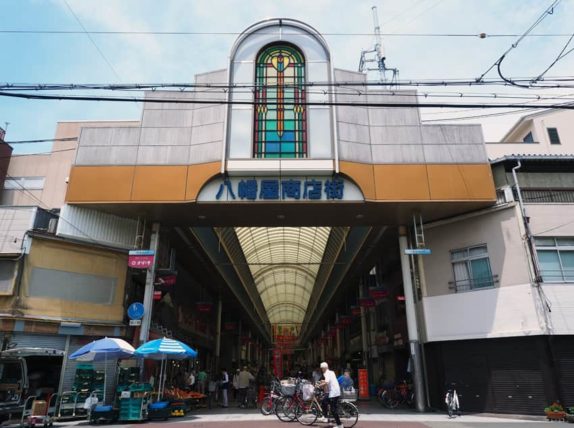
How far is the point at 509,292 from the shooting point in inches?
552

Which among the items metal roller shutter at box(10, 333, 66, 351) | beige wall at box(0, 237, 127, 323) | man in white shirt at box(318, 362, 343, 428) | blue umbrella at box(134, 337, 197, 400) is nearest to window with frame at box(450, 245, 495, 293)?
man in white shirt at box(318, 362, 343, 428)

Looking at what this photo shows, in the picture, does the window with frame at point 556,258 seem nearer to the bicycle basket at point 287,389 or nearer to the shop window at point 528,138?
the bicycle basket at point 287,389

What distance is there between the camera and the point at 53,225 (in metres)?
14.8

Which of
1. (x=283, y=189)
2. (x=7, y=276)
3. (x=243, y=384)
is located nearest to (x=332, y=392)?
(x=283, y=189)

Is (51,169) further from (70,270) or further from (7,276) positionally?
(7,276)

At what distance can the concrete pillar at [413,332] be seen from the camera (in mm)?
15180

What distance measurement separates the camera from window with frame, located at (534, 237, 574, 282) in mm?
13906

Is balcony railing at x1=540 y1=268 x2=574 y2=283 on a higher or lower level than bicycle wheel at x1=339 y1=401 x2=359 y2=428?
higher

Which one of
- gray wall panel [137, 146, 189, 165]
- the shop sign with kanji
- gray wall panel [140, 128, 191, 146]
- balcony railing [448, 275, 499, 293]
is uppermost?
gray wall panel [140, 128, 191, 146]

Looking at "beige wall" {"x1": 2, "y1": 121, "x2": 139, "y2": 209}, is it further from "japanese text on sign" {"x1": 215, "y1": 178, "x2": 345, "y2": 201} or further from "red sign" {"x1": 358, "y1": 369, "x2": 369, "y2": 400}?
"red sign" {"x1": 358, "y1": 369, "x2": 369, "y2": 400}

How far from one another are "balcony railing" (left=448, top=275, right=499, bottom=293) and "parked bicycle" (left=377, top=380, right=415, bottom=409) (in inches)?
194

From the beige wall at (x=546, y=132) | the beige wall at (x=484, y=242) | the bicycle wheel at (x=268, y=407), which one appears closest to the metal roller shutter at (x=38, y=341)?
the bicycle wheel at (x=268, y=407)

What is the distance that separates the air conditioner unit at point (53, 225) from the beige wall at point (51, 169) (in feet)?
16.6

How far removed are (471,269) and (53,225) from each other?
15324mm
